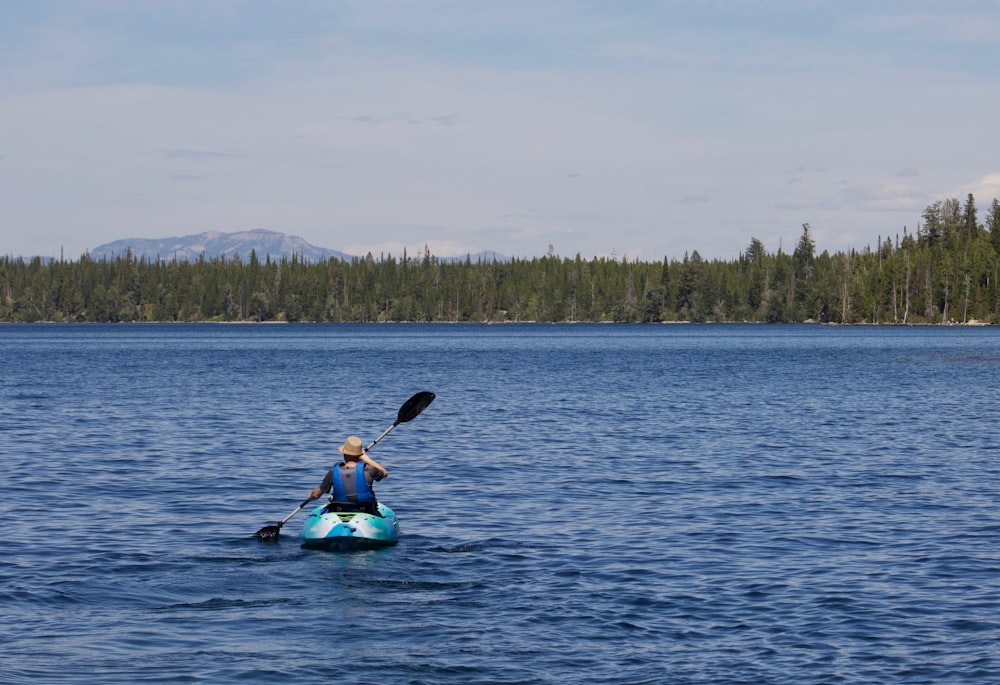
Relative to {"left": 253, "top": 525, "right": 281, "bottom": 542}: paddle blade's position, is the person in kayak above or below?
above

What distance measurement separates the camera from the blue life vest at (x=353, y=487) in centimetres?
2181

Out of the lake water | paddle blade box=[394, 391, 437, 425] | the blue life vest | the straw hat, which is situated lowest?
the lake water

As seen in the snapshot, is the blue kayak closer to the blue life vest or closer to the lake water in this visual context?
the blue life vest

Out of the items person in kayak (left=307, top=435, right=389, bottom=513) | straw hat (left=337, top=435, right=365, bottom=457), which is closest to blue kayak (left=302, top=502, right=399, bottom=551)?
person in kayak (left=307, top=435, right=389, bottom=513)

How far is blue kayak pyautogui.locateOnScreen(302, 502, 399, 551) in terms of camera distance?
21734mm

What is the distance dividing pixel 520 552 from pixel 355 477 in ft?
10.7

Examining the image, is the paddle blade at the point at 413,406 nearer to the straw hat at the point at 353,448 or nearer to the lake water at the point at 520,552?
the lake water at the point at 520,552

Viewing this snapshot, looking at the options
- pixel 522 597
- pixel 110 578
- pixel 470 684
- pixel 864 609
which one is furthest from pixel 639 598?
pixel 110 578

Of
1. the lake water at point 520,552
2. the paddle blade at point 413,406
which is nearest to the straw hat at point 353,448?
the lake water at point 520,552

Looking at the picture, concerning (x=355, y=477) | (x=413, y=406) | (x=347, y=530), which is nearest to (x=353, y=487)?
(x=355, y=477)

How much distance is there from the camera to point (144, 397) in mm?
63188

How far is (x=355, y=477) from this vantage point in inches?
859

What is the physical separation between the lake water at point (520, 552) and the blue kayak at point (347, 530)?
321mm

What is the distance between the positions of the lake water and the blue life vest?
3.67 feet
